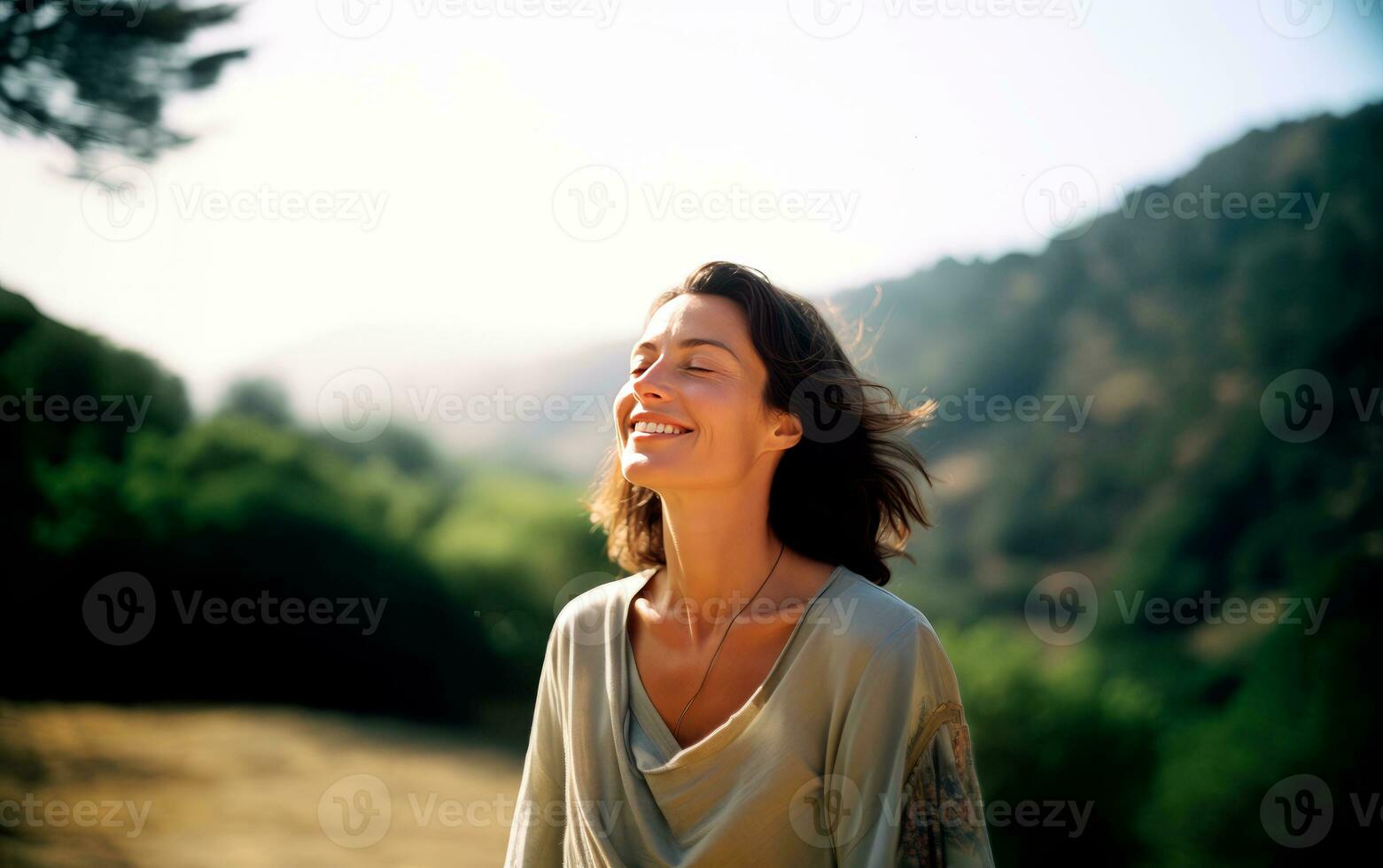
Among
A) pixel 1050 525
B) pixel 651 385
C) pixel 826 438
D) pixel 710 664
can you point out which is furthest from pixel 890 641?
pixel 1050 525

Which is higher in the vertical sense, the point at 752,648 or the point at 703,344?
the point at 703,344

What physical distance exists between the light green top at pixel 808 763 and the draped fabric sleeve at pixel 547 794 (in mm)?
91

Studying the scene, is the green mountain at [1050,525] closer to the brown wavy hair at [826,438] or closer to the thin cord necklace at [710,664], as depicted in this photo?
the brown wavy hair at [826,438]

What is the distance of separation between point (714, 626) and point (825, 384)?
0.47 m

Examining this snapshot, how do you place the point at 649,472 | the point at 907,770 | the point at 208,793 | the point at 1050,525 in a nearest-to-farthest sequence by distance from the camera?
1. the point at 907,770
2. the point at 649,472
3. the point at 208,793
4. the point at 1050,525

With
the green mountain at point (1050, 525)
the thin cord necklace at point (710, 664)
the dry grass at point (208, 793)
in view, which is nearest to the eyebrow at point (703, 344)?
the thin cord necklace at point (710, 664)

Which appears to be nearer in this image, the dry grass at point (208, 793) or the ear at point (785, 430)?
the ear at point (785, 430)

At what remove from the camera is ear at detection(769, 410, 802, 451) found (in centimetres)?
183

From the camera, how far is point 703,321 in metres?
1.80

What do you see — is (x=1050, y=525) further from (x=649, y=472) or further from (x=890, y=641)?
(x=649, y=472)

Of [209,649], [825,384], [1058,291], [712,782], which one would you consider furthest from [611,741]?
[1058,291]

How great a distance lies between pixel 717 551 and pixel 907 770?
0.48 metres

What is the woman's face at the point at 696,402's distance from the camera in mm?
1710

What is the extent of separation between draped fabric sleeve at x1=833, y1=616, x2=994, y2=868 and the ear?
402mm
